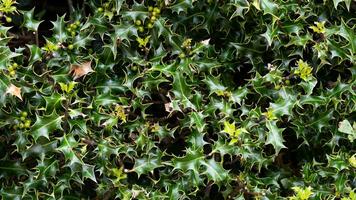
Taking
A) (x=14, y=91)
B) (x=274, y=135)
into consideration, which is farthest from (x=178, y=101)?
(x=14, y=91)

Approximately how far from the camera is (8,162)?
272 cm

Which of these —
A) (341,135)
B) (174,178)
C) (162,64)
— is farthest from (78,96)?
(341,135)

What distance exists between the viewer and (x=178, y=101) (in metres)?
2.68

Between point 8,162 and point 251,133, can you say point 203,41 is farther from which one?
point 8,162

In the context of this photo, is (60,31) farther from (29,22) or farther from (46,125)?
(46,125)

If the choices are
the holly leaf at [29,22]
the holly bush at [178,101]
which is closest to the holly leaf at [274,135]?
the holly bush at [178,101]

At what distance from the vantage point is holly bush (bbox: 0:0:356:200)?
260 centimetres

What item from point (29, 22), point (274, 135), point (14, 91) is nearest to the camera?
point (14, 91)

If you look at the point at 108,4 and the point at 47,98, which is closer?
the point at 47,98

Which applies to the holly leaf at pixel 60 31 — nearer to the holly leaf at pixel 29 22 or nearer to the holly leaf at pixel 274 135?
the holly leaf at pixel 29 22

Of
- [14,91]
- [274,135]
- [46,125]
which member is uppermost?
[14,91]

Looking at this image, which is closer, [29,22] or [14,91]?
[14,91]

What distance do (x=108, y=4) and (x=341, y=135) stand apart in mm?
1292

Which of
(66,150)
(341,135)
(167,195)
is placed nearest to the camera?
(66,150)
